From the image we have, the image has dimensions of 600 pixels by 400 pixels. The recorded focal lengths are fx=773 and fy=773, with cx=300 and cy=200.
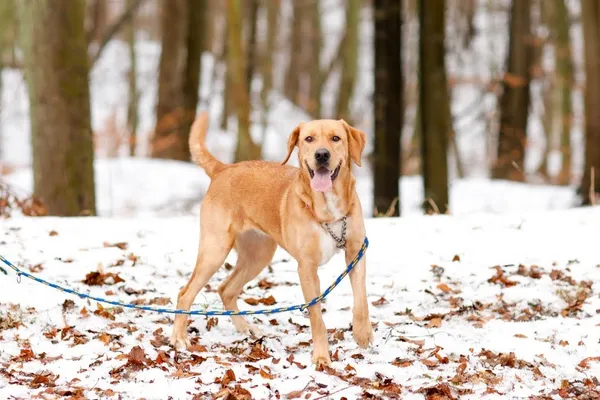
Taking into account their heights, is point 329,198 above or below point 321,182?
below

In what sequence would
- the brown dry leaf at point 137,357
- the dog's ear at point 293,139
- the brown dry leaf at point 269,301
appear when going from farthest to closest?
the brown dry leaf at point 269,301 → the dog's ear at point 293,139 → the brown dry leaf at point 137,357

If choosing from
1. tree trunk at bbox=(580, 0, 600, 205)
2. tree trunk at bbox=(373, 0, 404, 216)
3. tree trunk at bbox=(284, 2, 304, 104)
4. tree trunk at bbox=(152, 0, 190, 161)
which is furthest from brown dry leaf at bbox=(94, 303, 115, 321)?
tree trunk at bbox=(284, 2, 304, 104)

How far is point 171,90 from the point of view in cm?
1831

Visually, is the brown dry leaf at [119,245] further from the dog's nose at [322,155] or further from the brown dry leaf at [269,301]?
the dog's nose at [322,155]

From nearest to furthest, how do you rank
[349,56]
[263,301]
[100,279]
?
[263,301]
[100,279]
[349,56]

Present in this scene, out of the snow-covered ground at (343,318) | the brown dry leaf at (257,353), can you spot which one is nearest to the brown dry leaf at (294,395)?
the snow-covered ground at (343,318)

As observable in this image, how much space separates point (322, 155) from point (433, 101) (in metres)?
6.75

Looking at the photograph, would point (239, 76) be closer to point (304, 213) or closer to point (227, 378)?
Result: point (304, 213)

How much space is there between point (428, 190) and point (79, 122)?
16.8 feet

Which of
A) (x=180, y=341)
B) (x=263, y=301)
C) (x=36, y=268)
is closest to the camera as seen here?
(x=180, y=341)

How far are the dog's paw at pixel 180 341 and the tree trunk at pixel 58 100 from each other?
4430 mm

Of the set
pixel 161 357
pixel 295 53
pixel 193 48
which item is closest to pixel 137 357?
pixel 161 357

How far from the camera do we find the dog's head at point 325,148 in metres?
4.76

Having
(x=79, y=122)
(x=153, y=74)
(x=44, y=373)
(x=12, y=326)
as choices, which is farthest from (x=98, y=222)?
(x=153, y=74)
